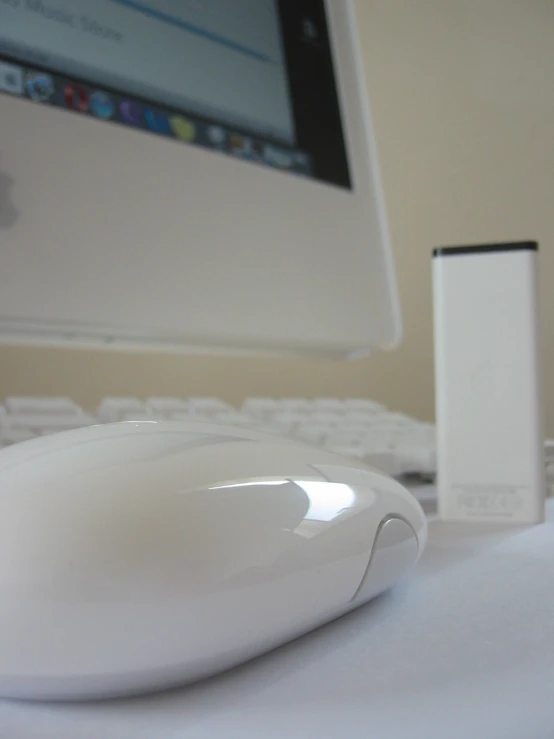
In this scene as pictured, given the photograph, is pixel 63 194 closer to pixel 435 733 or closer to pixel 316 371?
pixel 435 733

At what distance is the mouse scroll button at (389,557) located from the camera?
→ 22 cm

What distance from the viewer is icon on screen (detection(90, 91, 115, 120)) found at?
19.6 inches

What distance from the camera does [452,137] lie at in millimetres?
1100

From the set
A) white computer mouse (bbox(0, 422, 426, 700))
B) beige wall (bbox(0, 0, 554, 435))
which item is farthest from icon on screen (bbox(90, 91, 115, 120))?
beige wall (bbox(0, 0, 554, 435))

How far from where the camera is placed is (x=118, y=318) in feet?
1.60

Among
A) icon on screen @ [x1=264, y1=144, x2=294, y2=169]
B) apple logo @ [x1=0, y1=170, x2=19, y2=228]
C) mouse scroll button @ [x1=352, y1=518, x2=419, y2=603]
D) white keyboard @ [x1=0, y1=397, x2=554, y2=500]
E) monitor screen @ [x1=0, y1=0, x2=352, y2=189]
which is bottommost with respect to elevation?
mouse scroll button @ [x1=352, y1=518, x2=419, y2=603]

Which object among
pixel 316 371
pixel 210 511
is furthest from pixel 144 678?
pixel 316 371

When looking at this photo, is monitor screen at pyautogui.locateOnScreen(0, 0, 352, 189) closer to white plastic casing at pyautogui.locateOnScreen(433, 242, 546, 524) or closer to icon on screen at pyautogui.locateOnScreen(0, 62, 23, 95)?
icon on screen at pyautogui.locateOnScreen(0, 62, 23, 95)

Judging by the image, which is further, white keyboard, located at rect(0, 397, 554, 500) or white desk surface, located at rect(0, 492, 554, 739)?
white keyboard, located at rect(0, 397, 554, 500)

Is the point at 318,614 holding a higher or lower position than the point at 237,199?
lower

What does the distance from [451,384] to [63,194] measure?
275 millimetres

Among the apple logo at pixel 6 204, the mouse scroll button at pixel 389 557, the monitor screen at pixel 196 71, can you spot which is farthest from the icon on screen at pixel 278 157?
the mouse scroll button at pixel 389 557

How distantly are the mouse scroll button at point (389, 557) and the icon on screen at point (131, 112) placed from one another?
0.38 m

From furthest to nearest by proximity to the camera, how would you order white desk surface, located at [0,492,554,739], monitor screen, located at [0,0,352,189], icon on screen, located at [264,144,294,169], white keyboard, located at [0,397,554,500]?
icon on screen, located at [264,144,294,169] < monitor screen, located at [0,0,352,189] < white keyboard, located at [0,397,554,500] < white desk surface, located at [0,492,554,739]
